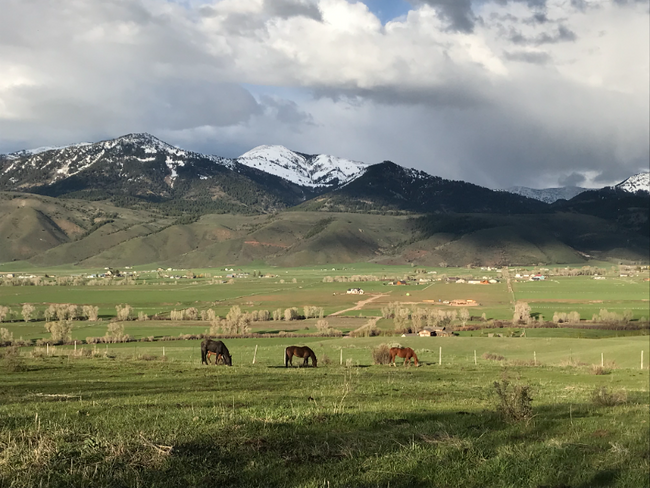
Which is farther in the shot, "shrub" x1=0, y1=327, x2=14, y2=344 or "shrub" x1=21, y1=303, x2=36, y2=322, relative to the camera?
"shrub" x1=21, y1=303, x2=36, y2=322

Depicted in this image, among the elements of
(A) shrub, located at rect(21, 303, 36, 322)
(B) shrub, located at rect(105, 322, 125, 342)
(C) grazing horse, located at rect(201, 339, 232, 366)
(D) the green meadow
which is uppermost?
(D) the green meadow

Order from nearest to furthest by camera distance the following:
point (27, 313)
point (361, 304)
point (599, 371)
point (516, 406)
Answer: point (516, 406)
point (599, 371)
point (27, 313)
point (361, 304)

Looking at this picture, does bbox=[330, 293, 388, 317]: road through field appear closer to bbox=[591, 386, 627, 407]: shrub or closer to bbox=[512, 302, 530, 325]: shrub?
bbox=[512, 302, 530, 325]: shrub

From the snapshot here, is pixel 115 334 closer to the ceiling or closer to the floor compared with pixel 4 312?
closer to the floor

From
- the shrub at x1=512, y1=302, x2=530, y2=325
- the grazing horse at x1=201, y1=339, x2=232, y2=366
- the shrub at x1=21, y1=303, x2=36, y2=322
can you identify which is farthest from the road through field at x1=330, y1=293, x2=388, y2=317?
the grazing horse at x1=201, y1=339, x2=232, y2=366

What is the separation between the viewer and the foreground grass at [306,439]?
27.4 ft

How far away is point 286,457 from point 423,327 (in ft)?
253

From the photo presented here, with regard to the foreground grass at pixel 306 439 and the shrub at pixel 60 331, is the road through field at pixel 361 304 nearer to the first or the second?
the shrub at pixel 60 331

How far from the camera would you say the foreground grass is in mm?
8352

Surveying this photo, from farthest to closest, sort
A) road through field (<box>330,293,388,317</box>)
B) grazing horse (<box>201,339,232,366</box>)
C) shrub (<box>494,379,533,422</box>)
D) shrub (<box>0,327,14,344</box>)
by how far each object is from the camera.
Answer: road through field (<box>330,293,388,317</box>)
shrub (<box>0,327,14,344</box>)
grazing horse (<box>201,339,232,366</box>)
shrub (<box>494,379,533,422</box>)

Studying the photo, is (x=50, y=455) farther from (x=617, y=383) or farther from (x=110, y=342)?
(x=110, y=342)

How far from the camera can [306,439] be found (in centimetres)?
1048

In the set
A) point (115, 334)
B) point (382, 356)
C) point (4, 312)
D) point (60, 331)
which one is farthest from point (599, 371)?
point (4, 312)

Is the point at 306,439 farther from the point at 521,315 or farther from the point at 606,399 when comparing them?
the point at 521,315
